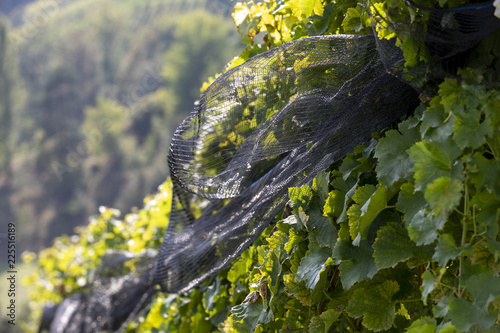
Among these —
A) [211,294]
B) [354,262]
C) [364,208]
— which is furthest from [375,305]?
[211,294]

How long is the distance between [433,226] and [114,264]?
3055mm

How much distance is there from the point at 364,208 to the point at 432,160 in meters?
0.18

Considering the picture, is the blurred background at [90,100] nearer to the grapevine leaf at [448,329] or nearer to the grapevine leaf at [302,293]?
the grapevine leaf at [302,293]

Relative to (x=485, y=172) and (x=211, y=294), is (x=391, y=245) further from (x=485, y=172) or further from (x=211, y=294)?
(x=211, y=294)

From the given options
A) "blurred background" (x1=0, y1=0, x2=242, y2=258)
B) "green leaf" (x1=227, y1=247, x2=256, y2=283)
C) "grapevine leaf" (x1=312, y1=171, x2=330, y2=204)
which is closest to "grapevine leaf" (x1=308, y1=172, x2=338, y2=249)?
"grapevine leaf" (x1=312, y1=171, x2=330, y2=204)

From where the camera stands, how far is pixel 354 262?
136 cm

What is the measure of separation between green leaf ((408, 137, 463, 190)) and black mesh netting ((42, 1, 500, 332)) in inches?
8.7

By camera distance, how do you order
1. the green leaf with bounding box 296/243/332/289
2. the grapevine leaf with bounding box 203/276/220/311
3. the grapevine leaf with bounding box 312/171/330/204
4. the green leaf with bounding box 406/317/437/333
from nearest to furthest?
the green leaf with bounding box 406/317/437/333
the green leaf with bounding box 296/243/332/289
the grapevine leaf with bounding box 312/171/330/204
the grapevine leaf with bounding box 203/276/220/311

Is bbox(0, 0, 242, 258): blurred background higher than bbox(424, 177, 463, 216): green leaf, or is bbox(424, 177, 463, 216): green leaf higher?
bbox(0, 0, 242, 258): blurred background

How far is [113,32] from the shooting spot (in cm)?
6419

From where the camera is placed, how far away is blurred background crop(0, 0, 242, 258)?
50.3m

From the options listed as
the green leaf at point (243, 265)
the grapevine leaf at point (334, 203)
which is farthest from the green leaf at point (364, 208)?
the green leaf at point (243, 265)

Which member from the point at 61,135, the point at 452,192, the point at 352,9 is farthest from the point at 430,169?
the point at 61,135

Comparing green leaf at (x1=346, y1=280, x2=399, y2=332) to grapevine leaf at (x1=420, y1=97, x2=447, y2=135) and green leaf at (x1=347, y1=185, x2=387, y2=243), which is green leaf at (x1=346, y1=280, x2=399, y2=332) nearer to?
green leaf at (x1=347, y1=185, x2=387, y2=243)
